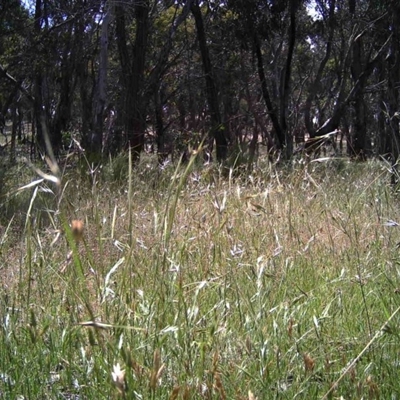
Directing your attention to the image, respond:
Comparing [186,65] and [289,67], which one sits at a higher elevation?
[186,65]

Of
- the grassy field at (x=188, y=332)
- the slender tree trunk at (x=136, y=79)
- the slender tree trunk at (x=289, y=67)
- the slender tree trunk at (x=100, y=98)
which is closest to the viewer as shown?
the grassy field at (x=188, y=332)

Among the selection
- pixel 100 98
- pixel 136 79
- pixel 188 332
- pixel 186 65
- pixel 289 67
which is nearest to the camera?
pixel 188 332

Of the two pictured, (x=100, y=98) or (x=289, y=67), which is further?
(x=289, y=67)

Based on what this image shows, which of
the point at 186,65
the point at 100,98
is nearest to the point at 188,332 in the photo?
the point at 100,98

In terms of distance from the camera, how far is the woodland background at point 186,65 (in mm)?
9492

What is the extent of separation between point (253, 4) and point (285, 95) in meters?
2.07

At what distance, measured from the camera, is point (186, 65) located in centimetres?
1742

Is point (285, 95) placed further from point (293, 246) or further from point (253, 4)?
point (293, 246)

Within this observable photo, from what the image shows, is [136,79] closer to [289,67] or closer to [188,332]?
[289,67]

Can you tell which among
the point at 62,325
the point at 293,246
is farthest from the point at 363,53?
the point at 62,325

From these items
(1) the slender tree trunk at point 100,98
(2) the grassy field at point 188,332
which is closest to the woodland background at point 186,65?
(1) the slender tree trunk at point 100,98

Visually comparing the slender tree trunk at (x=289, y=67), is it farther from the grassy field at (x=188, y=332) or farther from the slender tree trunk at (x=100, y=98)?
the grassy field at (x=188, y=332)

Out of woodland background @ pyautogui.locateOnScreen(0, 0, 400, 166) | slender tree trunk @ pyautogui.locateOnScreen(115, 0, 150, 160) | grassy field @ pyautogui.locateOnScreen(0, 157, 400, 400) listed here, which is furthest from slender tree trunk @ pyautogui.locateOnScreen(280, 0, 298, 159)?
grassy field @ pyautogui.locateOnScreen(0, 157, 400, 400)

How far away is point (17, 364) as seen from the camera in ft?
6.16
